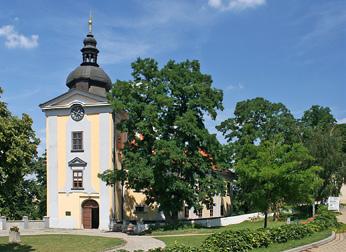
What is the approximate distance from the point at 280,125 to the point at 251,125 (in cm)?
354

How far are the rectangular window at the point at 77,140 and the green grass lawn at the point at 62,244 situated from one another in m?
10.2

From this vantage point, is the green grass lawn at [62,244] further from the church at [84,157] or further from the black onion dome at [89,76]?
the black onion dome at [89,76]

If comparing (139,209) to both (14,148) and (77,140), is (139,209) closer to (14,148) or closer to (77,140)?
(77,140)

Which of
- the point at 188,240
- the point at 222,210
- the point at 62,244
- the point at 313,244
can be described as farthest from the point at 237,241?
the point at 222,210

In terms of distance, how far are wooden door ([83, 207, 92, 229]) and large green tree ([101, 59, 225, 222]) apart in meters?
5.29

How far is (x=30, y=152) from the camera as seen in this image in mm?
17656

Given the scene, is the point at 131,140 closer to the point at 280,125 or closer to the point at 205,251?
the point at 205,251

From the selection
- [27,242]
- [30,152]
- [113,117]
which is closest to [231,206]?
[113,117]

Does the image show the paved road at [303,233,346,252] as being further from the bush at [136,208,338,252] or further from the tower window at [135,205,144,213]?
the tower window at [135,205,144,213]

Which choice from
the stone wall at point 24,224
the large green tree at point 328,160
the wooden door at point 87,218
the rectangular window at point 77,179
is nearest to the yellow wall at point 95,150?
the rectangular window at point 77,179

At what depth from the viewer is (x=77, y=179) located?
36469 mm

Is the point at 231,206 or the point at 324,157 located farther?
the point at 231,206

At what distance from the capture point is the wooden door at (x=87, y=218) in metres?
35.9

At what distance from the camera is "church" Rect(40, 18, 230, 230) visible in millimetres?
35812
